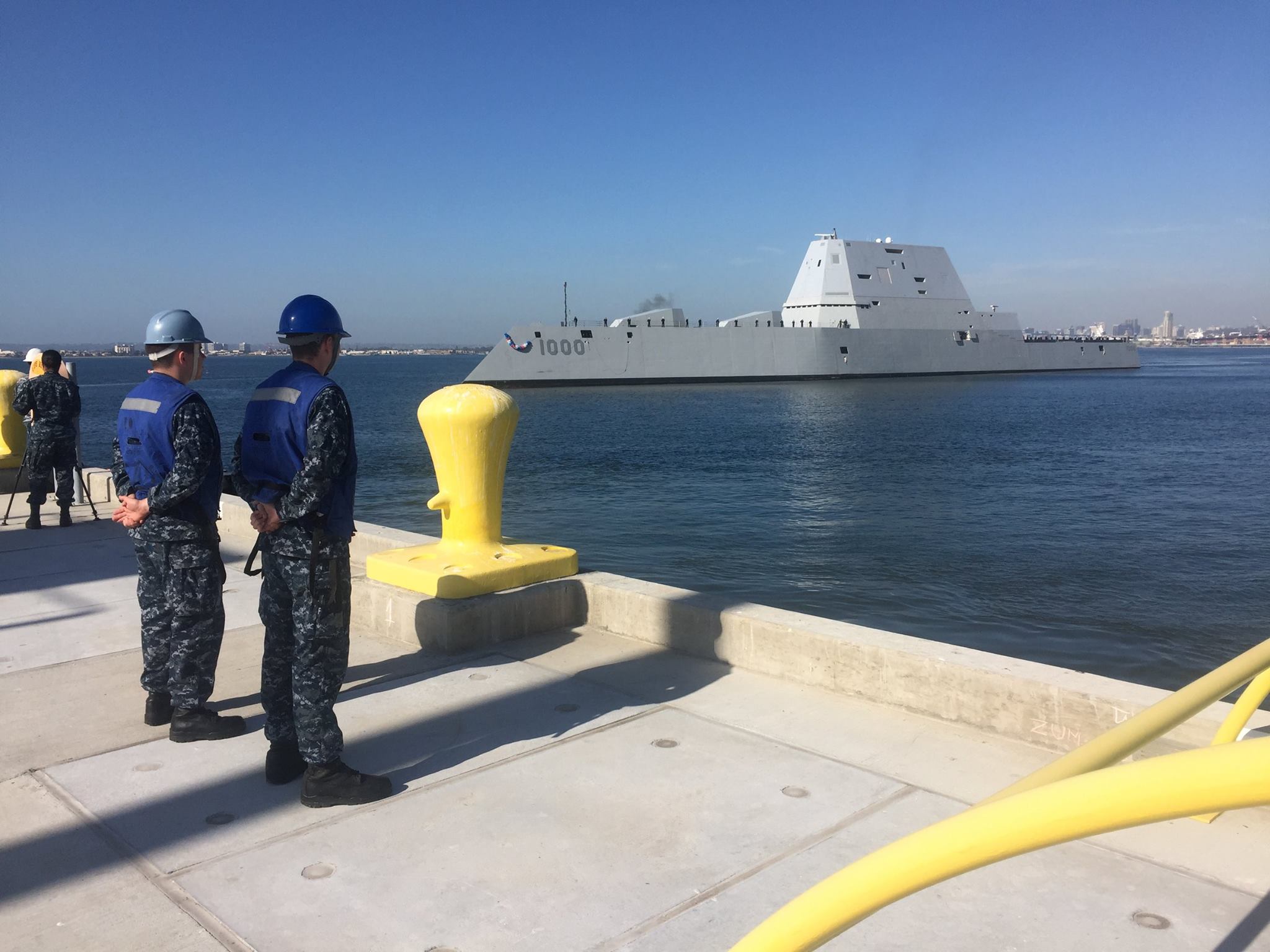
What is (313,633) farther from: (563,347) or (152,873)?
(563,347)

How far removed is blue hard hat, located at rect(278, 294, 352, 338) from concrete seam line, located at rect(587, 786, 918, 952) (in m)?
2.09

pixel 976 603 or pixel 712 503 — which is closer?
pixel 976 603

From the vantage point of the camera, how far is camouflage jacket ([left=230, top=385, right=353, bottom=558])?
3.00m

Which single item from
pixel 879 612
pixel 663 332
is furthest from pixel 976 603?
pixel 663 332

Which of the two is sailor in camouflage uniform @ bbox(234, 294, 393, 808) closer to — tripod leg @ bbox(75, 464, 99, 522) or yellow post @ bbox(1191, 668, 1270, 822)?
yellow post @ bbox(1191, 668, 1270, 822)

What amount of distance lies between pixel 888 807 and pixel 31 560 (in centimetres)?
666

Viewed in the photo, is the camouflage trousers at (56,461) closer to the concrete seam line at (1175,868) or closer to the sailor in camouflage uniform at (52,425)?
the sailor in camouflage uniform at (52,425)

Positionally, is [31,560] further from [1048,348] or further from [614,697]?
[1048,348]

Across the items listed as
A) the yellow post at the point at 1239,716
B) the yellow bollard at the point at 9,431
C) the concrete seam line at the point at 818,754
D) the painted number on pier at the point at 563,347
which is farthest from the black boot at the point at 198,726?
the painted number on pier at the point at 563,347

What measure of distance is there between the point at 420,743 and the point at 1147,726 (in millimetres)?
2537

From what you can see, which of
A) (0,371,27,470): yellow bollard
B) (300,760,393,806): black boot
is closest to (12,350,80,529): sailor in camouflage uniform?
(0,371,27,470): yellow bollard

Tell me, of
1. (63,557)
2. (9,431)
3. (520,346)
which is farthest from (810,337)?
(63,557)

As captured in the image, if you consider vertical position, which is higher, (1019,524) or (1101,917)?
(1101,917)

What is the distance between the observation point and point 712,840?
109 inches
